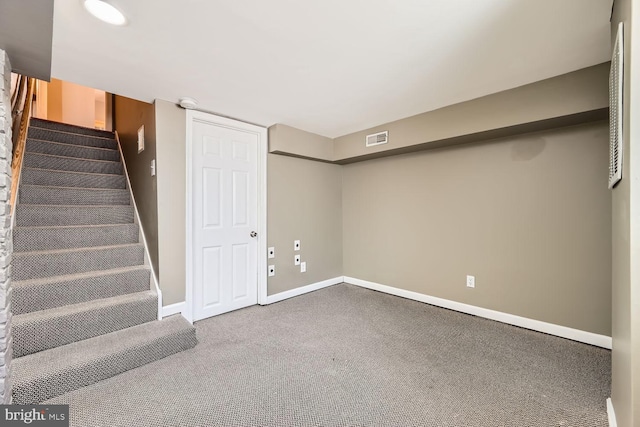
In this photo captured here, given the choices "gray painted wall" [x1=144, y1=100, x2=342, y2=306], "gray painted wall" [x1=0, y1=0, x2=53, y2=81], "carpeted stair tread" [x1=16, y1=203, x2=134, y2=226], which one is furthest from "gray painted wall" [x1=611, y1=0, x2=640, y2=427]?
"carpeted stair tread" [x1=16, y1=203, x2=134, y2=226]

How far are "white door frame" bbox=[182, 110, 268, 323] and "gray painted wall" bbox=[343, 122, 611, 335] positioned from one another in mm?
1513

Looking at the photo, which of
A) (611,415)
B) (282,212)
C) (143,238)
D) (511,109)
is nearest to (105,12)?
(143,238)

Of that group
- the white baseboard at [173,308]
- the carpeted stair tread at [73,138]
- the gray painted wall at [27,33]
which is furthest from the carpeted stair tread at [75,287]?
the carpeted stair tread at [73,138]

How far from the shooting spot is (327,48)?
69.4 inches

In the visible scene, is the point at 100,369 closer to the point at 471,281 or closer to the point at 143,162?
the point at 143,162

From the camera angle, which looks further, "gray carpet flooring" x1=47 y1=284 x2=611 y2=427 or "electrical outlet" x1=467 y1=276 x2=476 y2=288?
"electrical outlet" x1=467 y1=276 x2=476 y2=288

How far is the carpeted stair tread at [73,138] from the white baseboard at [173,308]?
8.53 ft

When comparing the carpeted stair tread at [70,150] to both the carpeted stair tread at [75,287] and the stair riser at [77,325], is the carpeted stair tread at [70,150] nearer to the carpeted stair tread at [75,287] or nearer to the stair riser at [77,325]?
the carpeted stair tread at [75,287]

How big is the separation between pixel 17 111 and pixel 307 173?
10.3ft

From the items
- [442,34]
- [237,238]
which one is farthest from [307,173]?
[442,34]

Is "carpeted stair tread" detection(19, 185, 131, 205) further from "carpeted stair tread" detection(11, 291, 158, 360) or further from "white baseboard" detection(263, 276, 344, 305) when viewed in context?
"white baseboard" detection(263, 276, 344, 305)

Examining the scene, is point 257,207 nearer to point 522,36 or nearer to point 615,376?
point 522,36

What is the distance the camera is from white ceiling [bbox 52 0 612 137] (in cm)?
143

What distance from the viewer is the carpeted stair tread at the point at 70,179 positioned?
2.86 m
